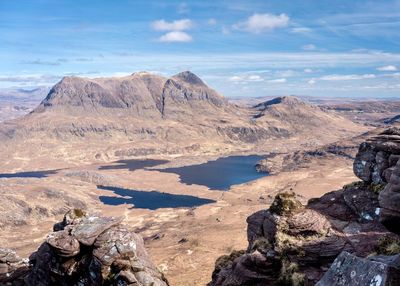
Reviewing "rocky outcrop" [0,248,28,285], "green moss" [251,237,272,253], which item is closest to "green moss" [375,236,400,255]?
"green moss" [251,237,272,253]

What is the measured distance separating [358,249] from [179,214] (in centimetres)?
15795

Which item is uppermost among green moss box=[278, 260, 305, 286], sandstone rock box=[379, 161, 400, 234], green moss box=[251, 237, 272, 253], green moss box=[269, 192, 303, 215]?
sandstone rock box=[379, 161, 400, 234]

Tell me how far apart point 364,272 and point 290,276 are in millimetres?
10274

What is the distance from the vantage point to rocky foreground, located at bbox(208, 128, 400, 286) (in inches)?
971

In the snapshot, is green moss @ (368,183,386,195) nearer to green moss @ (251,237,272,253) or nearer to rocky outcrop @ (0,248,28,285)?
green moss @ (251,237,272,253)

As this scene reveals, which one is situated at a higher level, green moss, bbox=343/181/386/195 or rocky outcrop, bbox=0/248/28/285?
green moss, bbox=343/181/386/195

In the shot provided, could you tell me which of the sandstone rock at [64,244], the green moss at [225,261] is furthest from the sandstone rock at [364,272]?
the sandstone rock at [64,244]

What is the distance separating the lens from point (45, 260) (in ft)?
111

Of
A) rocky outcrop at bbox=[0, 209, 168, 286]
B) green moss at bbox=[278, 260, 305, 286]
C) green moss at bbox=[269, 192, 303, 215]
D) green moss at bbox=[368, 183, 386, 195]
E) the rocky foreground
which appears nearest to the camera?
the rocky foreground

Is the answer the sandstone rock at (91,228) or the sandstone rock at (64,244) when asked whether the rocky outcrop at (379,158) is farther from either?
the sandstone rock at (64,244)

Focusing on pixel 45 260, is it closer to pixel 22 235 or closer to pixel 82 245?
pixel 82 245

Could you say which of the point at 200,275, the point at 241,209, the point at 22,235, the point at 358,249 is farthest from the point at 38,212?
the point at 358,249

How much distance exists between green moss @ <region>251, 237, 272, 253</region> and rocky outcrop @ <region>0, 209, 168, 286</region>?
7.35m

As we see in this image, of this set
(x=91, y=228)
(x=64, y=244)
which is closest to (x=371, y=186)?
(x=91, y=228)
